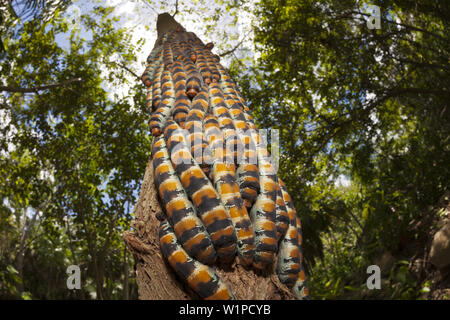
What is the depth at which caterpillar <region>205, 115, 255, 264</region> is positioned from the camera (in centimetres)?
125

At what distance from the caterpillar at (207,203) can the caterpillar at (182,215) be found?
0.07ft

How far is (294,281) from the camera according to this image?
141 centimetres

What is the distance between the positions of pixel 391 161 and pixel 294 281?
4.47 m

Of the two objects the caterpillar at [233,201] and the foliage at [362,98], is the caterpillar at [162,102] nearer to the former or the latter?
the caterpillar at [233,201]

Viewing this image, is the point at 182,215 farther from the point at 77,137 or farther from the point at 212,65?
the point at 77,137

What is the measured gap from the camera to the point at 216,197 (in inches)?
50.8

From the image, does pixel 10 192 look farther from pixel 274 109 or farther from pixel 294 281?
pixel 294 281

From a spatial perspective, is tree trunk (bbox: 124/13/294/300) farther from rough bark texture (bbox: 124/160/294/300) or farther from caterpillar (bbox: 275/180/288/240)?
caterpillar (bbox: 275/180/288/240)

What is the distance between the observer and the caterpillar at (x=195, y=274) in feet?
3.78

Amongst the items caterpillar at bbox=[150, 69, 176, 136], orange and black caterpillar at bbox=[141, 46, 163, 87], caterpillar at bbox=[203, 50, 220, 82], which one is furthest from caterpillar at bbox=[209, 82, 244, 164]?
orange and black caterpillar at bbox=[141, 46, 163, 87]

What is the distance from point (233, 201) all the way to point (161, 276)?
0.37 meters

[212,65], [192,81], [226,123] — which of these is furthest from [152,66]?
[226,123]

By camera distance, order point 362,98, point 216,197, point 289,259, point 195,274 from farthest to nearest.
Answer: point 362,98 → point 289,259 → point 216,197 → point 195,274

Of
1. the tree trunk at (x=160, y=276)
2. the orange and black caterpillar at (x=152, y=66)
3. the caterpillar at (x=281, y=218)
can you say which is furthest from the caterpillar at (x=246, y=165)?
the orange and black caterpillar at (x=152, y=66)
